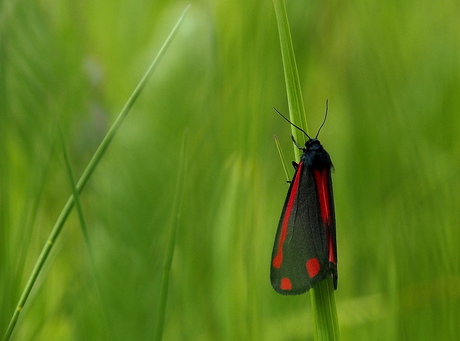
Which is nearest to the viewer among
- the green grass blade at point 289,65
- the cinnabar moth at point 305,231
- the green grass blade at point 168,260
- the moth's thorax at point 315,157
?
the green grass blade at point 168,260

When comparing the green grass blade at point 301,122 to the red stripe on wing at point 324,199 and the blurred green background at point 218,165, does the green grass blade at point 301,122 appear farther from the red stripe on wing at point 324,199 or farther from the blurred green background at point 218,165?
the red stripe on wing at point 324,199

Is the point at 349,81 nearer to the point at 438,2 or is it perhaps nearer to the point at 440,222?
the point at 438,2

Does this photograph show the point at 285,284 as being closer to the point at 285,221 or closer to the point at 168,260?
the point at 285,221

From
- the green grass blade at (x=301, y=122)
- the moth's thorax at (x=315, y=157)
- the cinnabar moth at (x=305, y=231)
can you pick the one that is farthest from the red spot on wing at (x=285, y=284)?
the moth's thorax at (x=315, y=157)

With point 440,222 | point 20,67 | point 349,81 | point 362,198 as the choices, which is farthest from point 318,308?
point 349,81

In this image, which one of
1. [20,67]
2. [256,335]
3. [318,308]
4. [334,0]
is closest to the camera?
[318,308]

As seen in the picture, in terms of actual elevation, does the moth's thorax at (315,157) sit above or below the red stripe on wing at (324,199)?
above

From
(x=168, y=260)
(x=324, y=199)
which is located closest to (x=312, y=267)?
(x=324, y=199)
